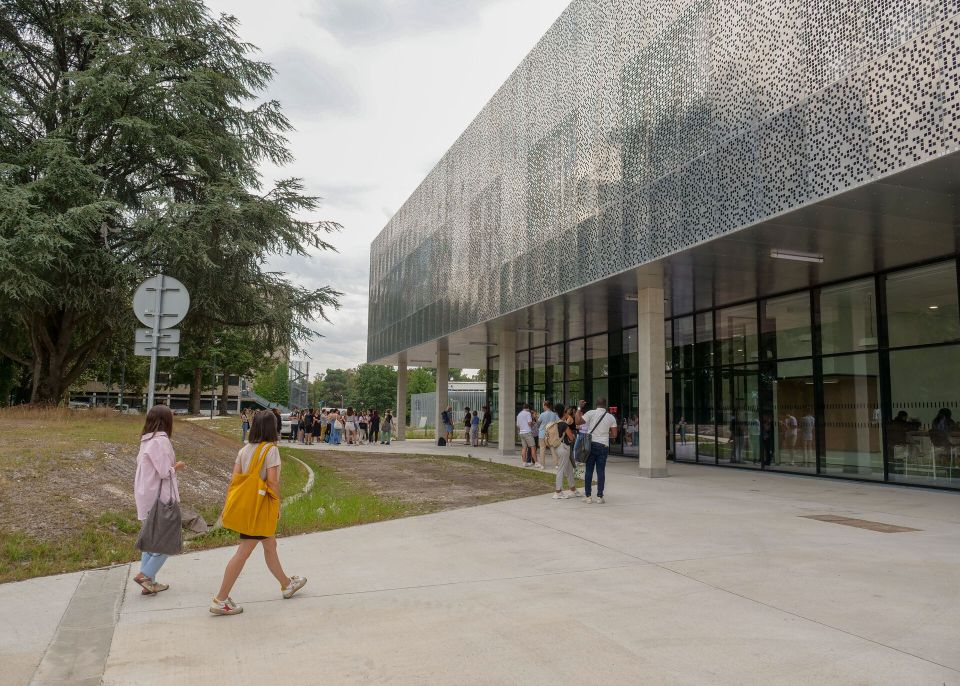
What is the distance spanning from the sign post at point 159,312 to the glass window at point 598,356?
18354 mm

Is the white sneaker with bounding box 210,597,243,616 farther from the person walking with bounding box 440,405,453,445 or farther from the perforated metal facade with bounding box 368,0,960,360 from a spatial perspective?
the person walking with bounding box 440,405,453,445

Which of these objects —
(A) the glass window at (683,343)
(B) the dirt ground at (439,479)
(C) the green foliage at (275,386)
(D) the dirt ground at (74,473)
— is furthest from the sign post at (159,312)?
(C) the green foliage at (275,386)

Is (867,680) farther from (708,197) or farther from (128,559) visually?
(708,197)

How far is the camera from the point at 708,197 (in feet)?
41.7

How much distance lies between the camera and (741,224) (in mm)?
11875

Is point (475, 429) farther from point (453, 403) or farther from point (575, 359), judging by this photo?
point (453, 403)

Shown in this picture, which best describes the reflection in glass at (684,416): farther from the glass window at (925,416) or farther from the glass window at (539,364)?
the glass window at (539,364)

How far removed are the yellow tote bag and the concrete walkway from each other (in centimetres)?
67

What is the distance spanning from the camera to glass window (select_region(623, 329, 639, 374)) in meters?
24.1

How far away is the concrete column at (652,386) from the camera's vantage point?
1644 cm

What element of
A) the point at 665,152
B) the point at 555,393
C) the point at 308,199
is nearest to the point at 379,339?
the point at 555,393

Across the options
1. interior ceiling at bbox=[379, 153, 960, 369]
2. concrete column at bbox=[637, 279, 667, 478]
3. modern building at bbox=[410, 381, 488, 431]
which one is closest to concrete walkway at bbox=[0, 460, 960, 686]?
interior ceiling at bbox=[379, 153, 960, 369]

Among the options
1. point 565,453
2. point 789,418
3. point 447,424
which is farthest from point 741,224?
point 447,424

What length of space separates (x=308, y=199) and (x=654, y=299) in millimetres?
10166
